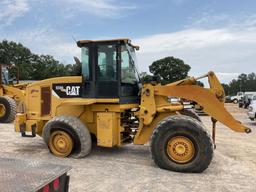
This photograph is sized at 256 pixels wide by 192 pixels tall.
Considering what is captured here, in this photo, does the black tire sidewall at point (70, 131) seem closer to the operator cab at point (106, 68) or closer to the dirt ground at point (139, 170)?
the dirt ground at point (139, 170)

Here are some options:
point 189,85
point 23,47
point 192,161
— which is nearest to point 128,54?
point 189,85

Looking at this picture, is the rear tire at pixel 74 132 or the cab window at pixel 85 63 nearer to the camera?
the rear tire at pixel 74 132

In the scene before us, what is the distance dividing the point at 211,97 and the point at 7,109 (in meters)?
11.0

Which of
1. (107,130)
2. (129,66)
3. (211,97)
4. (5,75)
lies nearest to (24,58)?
(5,75)

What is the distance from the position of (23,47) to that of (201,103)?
72368 mm

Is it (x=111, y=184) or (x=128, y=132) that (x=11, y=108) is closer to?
(x=128, y=132)

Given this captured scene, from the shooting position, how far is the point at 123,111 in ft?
30.3

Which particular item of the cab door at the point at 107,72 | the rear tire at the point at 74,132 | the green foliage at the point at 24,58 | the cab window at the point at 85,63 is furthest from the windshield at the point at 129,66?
the green foliage at the point at 24,58

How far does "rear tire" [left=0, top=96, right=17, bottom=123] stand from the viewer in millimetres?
17016

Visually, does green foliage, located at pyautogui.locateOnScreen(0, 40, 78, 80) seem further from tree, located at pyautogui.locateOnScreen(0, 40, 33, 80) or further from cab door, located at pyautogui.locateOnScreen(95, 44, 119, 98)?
cab door, located at pyautogui.locateOnScreen(95, 44, 119, 98)

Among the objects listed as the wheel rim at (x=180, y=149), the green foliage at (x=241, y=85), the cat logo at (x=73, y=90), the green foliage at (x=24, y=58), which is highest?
the green foliage at (x=24, y=58)

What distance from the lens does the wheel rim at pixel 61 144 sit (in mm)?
9055

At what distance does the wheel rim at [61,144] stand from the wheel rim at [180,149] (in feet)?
7.61

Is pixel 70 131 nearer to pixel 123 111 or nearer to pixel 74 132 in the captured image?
pixel 74 132
